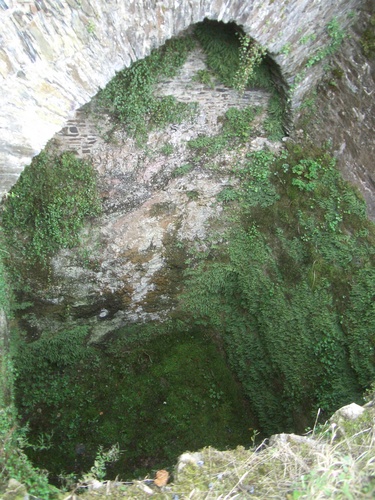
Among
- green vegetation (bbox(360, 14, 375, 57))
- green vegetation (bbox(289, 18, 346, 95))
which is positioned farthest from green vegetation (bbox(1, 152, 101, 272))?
green vegetation (bbox(360, 14, 375, 57))

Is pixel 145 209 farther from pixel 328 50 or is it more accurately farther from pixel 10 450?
pixel 10 450

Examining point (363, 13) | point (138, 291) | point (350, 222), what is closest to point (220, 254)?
point (138, 291)

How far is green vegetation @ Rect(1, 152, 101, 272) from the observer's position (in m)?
5.47

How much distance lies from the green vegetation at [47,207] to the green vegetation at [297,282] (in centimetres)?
191

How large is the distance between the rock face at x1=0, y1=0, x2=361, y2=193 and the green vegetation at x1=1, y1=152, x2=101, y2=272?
0.83 metres

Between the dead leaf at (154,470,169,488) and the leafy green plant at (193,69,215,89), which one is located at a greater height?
the leafy green plant at (193,69,215,89)

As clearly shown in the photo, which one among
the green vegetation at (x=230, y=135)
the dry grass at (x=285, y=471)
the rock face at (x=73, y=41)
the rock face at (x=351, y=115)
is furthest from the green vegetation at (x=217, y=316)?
the dry grass at (x=285, y=471)

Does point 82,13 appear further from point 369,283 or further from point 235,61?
point 369,283

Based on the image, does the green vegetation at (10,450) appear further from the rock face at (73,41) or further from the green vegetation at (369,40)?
the green vegetation at (369,40)

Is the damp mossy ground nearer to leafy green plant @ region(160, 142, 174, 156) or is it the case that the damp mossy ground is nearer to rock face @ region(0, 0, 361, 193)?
leafy green plant @ region(160, 142, 174, 156)

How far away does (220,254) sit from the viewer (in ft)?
21.6

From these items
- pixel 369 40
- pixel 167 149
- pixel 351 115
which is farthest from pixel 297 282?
pixel 369 40

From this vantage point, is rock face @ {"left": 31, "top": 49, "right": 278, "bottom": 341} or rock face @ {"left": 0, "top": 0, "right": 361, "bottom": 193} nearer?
rock face @ {"left": 0, "top": 0, "right": 361, "bottom": 193}

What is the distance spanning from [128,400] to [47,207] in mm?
3304
